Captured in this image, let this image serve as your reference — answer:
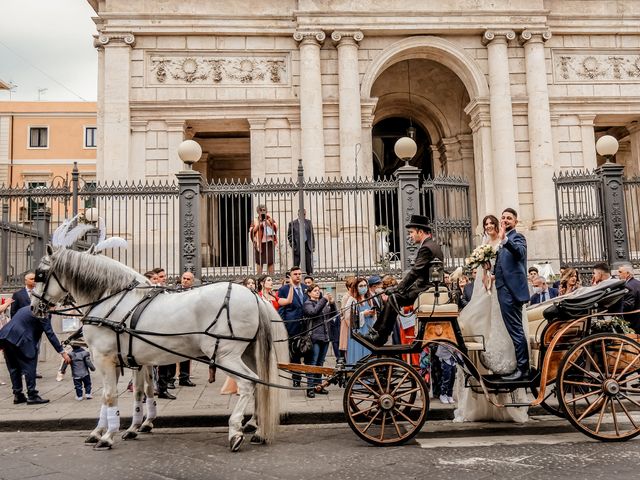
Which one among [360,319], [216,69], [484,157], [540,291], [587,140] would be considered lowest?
[360,319]

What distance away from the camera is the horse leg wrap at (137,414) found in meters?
6.72

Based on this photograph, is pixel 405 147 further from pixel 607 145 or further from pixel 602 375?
pixel 602 375

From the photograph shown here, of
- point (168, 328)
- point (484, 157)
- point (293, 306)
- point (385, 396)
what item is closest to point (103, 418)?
point (168, 328)

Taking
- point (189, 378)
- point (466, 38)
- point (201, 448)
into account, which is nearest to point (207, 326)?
point (201, 448)

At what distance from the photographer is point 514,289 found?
256 inches

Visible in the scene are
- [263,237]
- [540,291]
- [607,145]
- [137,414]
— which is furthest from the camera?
[263,237]

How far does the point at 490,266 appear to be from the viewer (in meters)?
6.78

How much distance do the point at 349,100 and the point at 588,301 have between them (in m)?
14.1

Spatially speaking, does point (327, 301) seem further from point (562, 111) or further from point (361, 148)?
point (562, 111)

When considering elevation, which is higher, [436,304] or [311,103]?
[311,103]

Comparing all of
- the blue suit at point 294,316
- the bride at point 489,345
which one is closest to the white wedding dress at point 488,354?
the bride at point 489,345

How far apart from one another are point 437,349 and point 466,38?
601 inches

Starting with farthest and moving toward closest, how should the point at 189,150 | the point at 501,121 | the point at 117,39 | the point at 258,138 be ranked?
the point at 258,138
the point at 501,121
the point at 117,39
the point at 189,150

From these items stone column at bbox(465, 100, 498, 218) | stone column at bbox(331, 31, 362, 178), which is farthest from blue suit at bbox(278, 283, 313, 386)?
stone column at bbox(465, 100, 498, 218)
